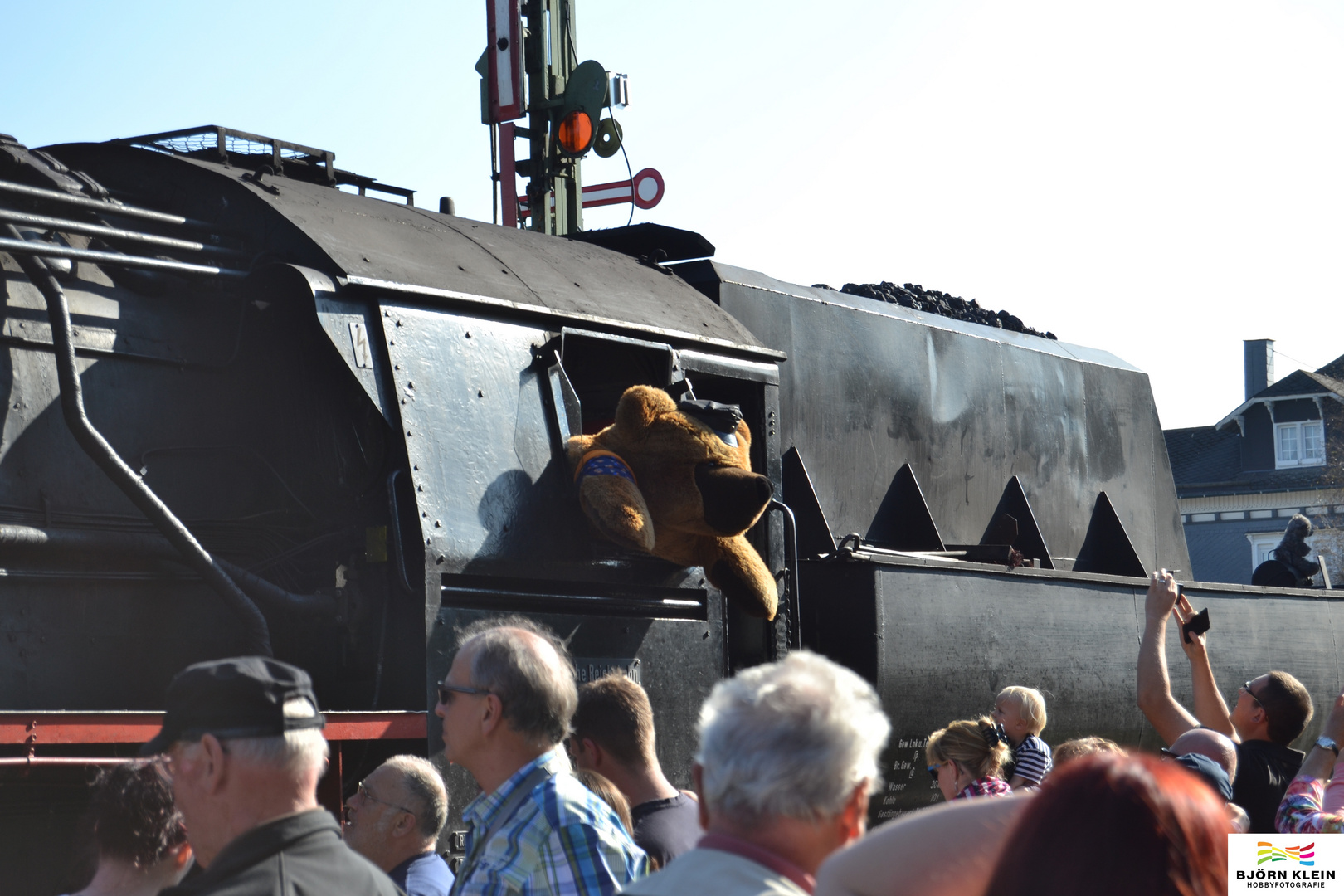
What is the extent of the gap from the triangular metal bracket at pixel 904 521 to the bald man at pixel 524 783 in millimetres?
4385

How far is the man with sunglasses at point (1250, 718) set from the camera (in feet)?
15.2

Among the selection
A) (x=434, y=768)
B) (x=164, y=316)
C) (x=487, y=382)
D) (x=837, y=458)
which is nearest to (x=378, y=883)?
(x=434, y=768)

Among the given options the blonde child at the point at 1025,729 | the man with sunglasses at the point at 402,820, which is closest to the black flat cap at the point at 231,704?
the man with sunglasses at the point at 402,820

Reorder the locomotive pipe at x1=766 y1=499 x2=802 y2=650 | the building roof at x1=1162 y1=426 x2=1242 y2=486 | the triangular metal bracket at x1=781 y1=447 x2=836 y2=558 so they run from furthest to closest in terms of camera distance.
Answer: the building roof at x1=1162 y1=426 x2=1242 y2=486, the triangular metal bracket at x1=781 y1=447 x2=836 y2=558, the locomotive pipe at x1=766 y1=499 x2=802 y2=650

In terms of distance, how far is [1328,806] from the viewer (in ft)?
14.3

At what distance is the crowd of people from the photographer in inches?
66.3

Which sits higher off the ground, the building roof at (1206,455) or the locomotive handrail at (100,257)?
the building roof at (1206,455)

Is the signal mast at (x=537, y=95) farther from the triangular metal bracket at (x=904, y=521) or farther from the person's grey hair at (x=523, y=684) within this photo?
the person's grey hair at (x=523, y=684)

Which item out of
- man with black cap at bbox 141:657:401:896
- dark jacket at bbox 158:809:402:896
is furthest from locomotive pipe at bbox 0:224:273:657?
dark jacket at bbox 158:809:402:896

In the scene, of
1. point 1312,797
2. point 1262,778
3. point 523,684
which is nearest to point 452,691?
point 523,684

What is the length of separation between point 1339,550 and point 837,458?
87.8ft

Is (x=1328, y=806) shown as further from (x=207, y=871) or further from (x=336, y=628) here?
(x=207, y=871)

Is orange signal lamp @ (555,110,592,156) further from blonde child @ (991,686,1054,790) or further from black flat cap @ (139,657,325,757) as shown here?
black flat cap @ (139,657,325,757)

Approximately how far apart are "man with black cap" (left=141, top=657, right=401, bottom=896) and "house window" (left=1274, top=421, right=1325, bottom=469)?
3651 centimetres
